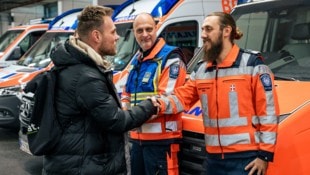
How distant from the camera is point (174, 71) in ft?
10.8

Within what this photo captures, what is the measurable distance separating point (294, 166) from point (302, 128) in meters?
0.25

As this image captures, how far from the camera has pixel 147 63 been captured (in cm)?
339

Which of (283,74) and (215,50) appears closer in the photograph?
(215,50)

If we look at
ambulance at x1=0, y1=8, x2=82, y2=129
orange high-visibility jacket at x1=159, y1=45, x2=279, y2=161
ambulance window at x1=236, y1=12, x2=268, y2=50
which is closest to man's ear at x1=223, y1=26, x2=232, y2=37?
orange high-visibility jacket at x1=159, y1=45, x2=279, y2=161

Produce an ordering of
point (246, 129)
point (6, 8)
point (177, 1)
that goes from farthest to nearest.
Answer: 1. point (6, 8)
2. point (177, 1)
3. point (246, 129)

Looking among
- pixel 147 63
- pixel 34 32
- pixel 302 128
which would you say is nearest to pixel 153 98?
pixel 147 63

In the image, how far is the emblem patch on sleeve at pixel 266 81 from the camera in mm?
2715

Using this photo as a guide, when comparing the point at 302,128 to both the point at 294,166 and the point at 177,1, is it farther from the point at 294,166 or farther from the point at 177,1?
the point at 177,1

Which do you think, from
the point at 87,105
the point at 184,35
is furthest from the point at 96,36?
the point at 184,35

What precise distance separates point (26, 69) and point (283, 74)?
18.5 ft

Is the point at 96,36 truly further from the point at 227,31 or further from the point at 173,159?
the point at 173,159

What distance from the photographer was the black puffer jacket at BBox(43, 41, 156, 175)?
2428mm

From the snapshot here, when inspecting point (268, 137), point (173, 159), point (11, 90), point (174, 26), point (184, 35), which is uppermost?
point (174, 26)

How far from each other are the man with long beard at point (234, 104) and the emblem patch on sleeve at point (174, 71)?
0.31 m
